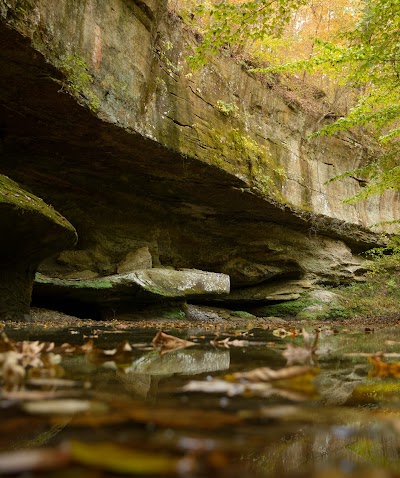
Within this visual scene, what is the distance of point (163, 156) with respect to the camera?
27.5ft

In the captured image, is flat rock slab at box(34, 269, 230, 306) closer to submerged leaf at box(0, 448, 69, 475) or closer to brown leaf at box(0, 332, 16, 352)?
brown leaf at box(0, 332, 16, 352)

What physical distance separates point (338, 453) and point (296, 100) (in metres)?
13.9

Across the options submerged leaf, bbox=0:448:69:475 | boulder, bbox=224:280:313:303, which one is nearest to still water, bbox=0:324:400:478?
submerged leaf, bbox=0:448:69:475

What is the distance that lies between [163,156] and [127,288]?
3.29 metres

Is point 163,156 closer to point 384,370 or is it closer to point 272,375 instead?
point 384,370

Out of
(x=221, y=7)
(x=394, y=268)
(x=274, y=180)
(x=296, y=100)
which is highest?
(x=296, y=100)

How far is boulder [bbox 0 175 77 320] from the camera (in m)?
5.62

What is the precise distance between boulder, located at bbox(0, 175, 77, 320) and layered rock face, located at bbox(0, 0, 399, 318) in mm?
1862

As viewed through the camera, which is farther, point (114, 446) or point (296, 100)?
point (296, 100)

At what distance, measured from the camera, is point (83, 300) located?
9.76 m

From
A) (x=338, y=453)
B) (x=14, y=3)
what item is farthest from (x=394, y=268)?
(x=338, y=453)

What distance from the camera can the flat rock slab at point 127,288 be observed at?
923cm

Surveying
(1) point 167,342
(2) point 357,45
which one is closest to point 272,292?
(2) point 357,45

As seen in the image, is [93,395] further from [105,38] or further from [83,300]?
[83,300]
